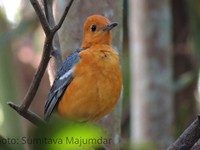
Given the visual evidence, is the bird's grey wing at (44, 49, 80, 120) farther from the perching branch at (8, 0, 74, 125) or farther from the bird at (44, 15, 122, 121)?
the perching branch at (8, 0, 74, 125)

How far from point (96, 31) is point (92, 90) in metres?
0.65

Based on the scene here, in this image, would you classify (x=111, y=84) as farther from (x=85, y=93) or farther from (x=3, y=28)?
(x=3, y=28)

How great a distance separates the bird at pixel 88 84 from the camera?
10.5 ft

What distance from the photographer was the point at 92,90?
320 cm

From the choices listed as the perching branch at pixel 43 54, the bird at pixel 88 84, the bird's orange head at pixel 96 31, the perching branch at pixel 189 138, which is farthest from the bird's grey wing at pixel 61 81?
Answer: the perching branch at pixel 189 138

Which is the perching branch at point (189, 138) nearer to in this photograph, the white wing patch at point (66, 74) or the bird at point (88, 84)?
the bird at point (88, 84)

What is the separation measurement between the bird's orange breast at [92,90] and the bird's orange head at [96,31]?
1.01ft

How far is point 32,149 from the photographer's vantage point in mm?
978

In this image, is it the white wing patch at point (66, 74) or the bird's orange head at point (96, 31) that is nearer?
the white wing patch at point (66, 74)

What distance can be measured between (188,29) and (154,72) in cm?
216

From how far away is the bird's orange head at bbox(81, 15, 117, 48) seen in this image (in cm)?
A: 359

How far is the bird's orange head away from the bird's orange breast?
12.1 inches

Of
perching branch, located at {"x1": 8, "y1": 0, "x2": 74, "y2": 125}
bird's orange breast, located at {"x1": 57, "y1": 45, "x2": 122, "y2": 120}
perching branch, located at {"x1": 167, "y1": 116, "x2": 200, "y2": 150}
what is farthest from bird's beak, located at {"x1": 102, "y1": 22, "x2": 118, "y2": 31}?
perching branch, located at {"x1": 167, "y1": 116, "x2": 200, "y2": 150}

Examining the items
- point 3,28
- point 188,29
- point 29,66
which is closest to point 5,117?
point 3,28
